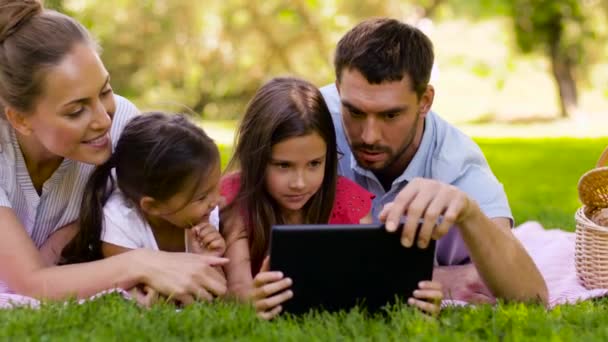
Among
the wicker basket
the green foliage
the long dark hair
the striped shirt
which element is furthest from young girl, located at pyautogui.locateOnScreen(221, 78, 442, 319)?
the green foliage

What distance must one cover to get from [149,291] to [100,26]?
2181cm

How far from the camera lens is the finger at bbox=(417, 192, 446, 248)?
Result: 3.11 m

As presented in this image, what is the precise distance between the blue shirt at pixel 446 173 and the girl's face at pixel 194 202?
939 mm

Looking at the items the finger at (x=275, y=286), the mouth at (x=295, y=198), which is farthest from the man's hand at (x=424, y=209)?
the mouth at (x=295, y=198)

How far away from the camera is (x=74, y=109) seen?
375 centimetres

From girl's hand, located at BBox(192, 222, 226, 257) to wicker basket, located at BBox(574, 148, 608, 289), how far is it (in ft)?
5.90

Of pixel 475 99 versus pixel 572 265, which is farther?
pixel 475 99

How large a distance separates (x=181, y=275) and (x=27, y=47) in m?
1.15

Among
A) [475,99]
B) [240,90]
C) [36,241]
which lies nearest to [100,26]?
[240,90]

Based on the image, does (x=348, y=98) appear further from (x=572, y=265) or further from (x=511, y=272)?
(x=572, y=265)

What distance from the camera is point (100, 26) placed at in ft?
80.2

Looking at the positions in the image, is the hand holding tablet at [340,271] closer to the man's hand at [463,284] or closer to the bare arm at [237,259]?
the bare arm at [237,259]

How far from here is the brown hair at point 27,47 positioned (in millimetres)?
3738

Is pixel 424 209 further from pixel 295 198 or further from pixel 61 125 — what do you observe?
pixel 61 125
